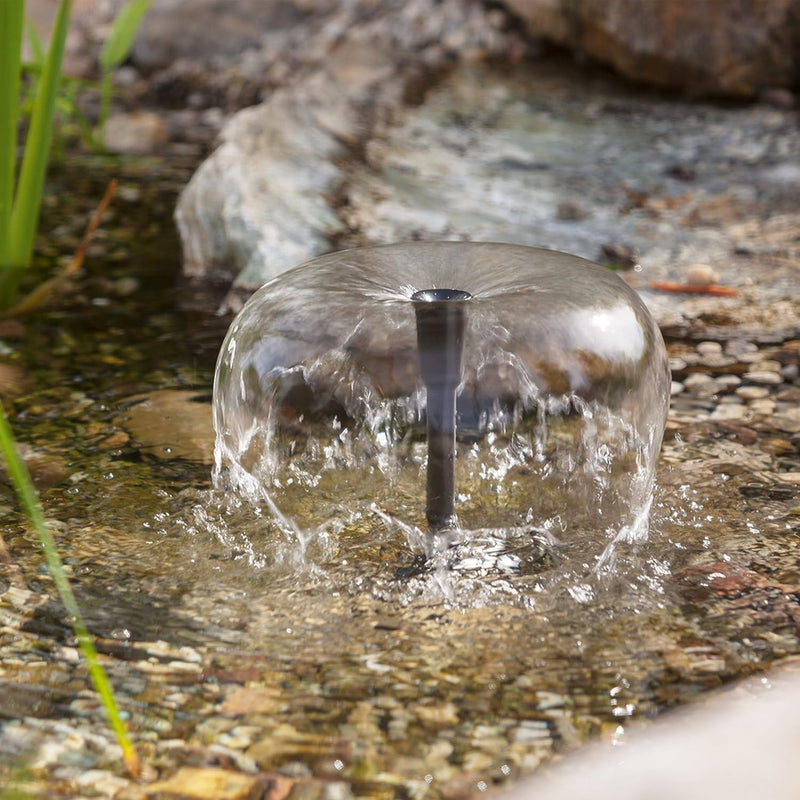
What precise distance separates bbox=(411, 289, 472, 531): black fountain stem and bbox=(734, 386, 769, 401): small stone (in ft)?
3.22

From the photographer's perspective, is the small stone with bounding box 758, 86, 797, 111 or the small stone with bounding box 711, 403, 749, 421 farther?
the small stone with bounding box 758, 86, 797, 111

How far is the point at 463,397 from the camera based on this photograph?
5.64 feet

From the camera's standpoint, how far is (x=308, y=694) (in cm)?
148

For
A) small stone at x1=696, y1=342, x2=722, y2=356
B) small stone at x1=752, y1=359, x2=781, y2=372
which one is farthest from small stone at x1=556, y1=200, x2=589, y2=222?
small stone at x1=752, y1=359, x2=781, y2=372

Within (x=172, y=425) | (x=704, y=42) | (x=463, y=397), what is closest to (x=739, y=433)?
(x=463, y=397)

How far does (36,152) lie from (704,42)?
312 centimetres

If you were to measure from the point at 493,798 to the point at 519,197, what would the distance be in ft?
8.79

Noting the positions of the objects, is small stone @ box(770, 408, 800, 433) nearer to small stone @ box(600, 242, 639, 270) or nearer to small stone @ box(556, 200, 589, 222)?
small stone @ box(600, 242, 639, 270)

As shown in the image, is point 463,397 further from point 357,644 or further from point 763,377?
point 763,377

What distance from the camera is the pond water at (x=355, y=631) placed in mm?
1380

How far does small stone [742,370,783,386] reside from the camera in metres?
2.54

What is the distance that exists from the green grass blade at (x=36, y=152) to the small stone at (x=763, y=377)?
1.63 meters

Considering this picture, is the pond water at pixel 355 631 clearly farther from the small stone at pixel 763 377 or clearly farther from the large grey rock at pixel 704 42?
the large grey rock at pixel 704 42

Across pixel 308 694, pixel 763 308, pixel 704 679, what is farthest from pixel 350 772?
pixel 763 308
